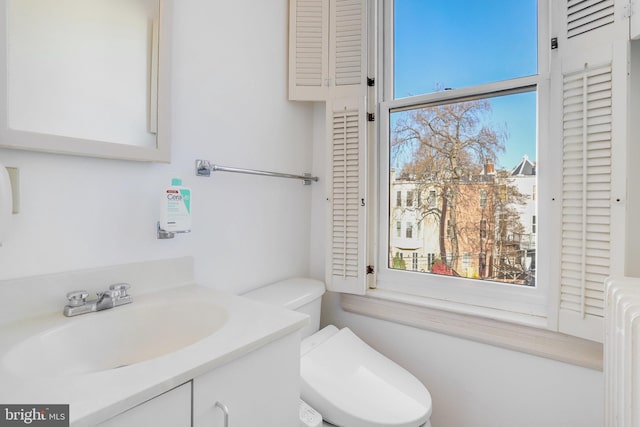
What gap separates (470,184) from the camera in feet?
4.47

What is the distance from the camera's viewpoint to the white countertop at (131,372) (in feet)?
1.47

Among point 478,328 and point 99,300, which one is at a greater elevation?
point 99,300

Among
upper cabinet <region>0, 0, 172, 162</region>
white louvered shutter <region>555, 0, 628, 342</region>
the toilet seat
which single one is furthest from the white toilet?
upper cabinet <region>0, 0, 172, 162</region>

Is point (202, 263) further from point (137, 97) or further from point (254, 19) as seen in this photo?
point (254, 19)

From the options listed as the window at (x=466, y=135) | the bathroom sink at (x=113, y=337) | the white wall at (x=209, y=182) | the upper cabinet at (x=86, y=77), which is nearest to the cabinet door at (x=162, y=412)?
the bathroom sink at (x=113, y=337)

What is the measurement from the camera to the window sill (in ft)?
3.54

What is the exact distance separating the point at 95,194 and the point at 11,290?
0.95ft

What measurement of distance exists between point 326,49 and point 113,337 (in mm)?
1398

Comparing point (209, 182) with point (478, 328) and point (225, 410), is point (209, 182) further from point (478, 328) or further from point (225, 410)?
point (478, 328)

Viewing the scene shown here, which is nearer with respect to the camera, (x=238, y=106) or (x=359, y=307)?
(x=238, y=106)

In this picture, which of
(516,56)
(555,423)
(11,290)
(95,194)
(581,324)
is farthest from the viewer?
(516,56)

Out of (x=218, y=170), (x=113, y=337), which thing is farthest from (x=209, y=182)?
(x=113, y=337)

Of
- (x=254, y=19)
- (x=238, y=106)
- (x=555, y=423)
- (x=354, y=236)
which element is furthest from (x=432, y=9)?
(x=555, y=423)

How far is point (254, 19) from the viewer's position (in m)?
1.35
